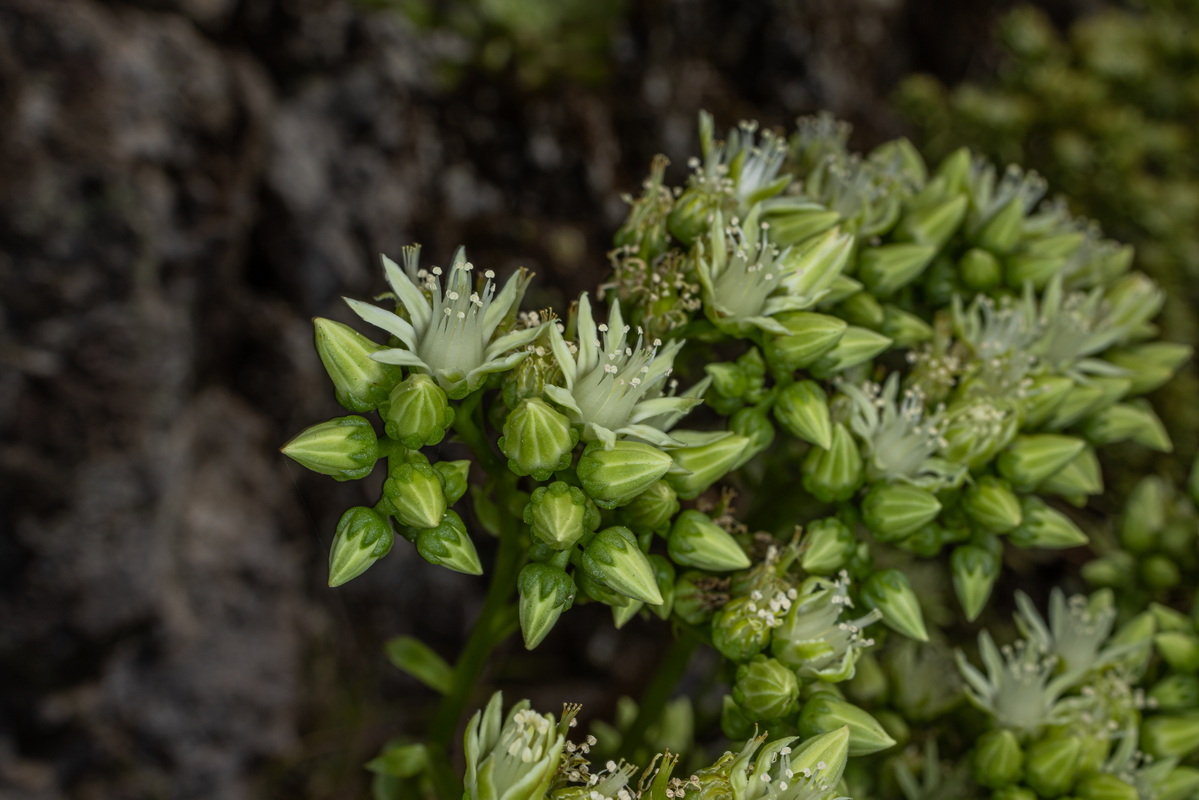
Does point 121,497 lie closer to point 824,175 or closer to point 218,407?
point 218,407

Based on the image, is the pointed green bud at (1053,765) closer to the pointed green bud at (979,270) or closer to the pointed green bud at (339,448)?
the pointed green bud at (979,270)

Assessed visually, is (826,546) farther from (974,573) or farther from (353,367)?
(353,367)

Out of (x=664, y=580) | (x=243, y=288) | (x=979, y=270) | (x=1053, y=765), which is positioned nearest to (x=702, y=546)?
(x=664, y=580)

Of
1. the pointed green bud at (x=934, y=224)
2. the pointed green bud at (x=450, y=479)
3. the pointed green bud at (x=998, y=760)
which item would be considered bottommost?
the pointed green bud at (x=998, y=760)

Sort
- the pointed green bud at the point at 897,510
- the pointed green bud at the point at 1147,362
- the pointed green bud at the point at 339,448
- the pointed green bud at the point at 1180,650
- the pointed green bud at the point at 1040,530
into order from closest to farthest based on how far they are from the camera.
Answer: the pointed green bud at the point at 339,448 → the pointed green bud at the point at 897,510 → the pointed green bud at the point at 1040,530 → the pointed green bud at the point at 1180,650 → the pointed green bud at the point at 1147,362

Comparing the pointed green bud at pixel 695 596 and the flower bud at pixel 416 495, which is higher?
the flower bud at pixel 416 495

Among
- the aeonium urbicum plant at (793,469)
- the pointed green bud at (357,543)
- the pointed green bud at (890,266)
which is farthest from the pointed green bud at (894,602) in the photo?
the pointed green bud at (357,543)
